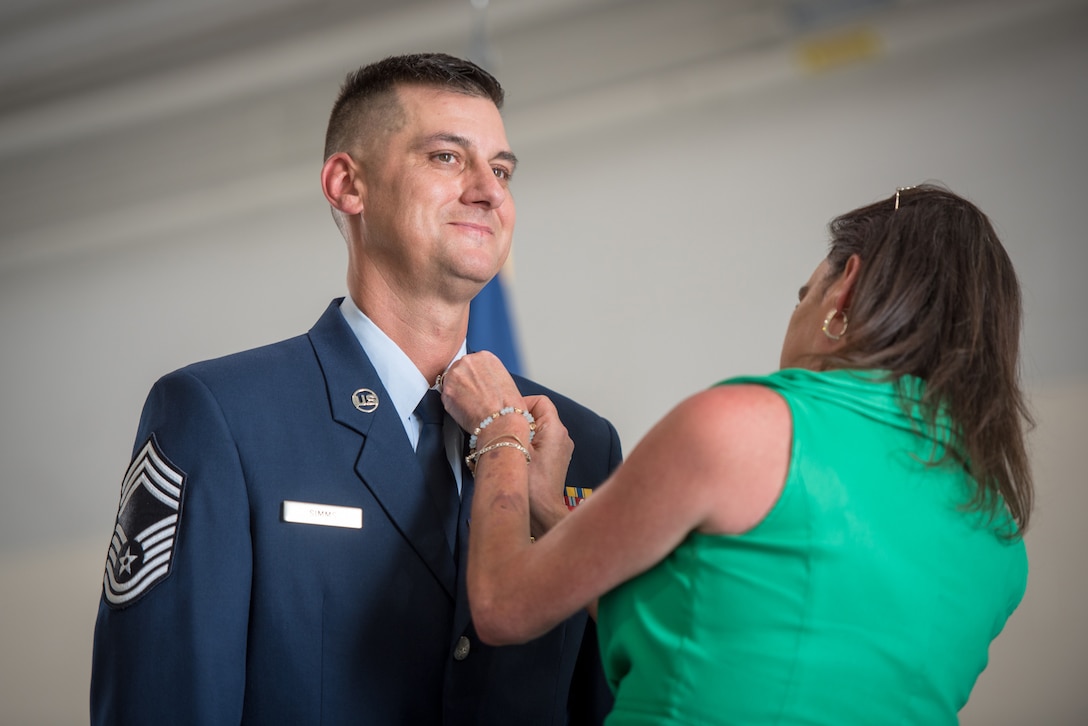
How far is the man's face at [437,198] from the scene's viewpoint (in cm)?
174

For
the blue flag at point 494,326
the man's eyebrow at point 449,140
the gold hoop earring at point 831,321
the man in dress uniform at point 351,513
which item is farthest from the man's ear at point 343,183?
the blue flag at point 494,326

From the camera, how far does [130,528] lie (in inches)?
57.5

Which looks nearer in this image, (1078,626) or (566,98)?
(1078,626)

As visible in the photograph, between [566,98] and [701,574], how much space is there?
361cm

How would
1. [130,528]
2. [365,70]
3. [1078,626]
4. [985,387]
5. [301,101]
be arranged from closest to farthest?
1. [985,387]
2. [130,528]
3. [365,70]
4. [1078,626]
5. [301,101]

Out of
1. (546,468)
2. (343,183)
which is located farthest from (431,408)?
(343,183)

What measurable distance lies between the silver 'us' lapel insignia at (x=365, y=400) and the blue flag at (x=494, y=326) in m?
1.76

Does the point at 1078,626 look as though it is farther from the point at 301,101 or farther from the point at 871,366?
the point at 301,101

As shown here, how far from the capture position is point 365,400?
A: 1631 mm

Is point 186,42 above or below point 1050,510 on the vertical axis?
above

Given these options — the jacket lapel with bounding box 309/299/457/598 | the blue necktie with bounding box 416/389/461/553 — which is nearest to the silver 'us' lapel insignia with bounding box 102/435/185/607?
the jacket lapel with bounding box 309/299/457/598

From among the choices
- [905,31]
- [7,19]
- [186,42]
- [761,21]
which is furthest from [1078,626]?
[7,19]

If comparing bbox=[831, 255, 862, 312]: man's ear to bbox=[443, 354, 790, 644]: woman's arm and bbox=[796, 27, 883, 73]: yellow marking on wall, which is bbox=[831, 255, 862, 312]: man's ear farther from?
bbox=[796, 27, 883, 73]: yellow marking on wall

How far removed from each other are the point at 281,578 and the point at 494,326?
210 centimetres
